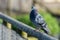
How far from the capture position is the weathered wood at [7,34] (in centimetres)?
319

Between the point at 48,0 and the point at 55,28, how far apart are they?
6.98 ft

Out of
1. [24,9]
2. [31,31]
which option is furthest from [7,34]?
[24,9]

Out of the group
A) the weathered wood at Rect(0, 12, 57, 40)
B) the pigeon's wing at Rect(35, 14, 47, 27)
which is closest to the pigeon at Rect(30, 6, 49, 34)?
the pigeon's wing at Rect(35, 14, 47, 27)

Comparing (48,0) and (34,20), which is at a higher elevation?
(34,20)

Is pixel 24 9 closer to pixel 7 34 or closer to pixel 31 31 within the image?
pixel 7 34

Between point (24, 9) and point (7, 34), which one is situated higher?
point (7, 34)

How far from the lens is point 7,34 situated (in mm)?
3473

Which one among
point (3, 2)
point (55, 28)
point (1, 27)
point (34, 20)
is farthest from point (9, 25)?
point (3, 2)

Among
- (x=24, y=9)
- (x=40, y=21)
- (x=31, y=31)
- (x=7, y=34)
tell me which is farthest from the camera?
(x=24, y=9)

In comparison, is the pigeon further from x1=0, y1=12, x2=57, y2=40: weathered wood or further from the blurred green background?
the blurred green background

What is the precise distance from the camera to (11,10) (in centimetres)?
930

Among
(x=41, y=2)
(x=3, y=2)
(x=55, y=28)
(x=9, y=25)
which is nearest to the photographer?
(x=9, y=25)

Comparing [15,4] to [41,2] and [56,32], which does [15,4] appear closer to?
[41,2]

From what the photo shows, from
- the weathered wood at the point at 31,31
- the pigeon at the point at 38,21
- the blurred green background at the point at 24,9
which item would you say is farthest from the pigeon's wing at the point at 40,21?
the blurred green background at the point at 24,9
